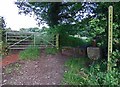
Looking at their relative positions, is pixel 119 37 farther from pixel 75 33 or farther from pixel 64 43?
pixel 64 43

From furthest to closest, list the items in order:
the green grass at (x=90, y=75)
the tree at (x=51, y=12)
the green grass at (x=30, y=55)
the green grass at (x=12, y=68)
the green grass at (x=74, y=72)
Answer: the tree at (x=51, y=12) → the green grass at (x=30, y=55) → the green grass at (x=12, y=68) → the green grass at (x=74, y=72) → the green grass at (x=90, y=75)

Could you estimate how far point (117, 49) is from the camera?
4.62 meters

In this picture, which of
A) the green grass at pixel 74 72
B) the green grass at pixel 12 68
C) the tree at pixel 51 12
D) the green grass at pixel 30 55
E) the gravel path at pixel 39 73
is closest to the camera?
the green grass at pixel 74 72

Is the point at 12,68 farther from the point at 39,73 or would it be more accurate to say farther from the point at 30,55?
the point at 30,55

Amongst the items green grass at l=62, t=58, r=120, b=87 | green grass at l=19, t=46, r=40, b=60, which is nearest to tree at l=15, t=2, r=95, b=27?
green grass at l=19, t=46, r=40, b=60

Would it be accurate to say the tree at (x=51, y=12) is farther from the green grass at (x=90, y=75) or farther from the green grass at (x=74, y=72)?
the green grass at (x=90, y=75)

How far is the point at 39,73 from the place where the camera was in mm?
5840

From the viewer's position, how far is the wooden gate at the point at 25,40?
9.38 meters

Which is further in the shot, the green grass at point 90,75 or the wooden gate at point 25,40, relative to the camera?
the wooden gate at point 25,40

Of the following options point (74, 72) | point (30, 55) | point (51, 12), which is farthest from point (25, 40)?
point (74, 72)

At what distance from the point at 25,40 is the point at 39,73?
4.11 meters

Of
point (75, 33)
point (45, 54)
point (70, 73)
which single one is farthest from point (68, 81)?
point (75, 33)

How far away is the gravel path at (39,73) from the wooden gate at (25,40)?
209cm

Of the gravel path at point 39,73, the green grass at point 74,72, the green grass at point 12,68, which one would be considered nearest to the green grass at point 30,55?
the gravel path at point 39,73
